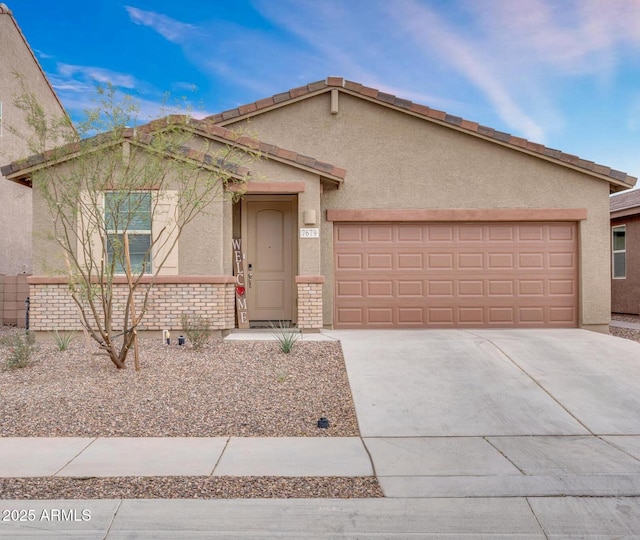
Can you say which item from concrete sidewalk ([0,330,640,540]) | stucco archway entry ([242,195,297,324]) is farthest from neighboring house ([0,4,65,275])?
concrete sidewalk ([0,330,640,540])

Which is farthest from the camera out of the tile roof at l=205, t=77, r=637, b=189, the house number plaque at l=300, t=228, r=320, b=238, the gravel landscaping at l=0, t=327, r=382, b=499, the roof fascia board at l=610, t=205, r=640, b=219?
the roof fascia board at l=610, t=205, r=640, b=219

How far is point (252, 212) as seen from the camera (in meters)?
11.9

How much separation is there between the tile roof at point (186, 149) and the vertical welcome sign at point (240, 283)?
1835mm

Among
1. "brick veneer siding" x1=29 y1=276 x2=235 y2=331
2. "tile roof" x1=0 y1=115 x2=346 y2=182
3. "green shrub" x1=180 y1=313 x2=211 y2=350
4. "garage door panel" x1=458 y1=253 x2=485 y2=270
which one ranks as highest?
"tile roof" x1=0 y1=115 x2=346 y2=182

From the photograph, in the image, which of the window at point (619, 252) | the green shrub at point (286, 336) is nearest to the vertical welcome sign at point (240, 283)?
the green shrub at point (286, 336)

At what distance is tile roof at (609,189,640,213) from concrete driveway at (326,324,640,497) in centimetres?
835

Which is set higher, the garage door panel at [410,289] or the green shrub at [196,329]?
the garage door panel at [410,289]

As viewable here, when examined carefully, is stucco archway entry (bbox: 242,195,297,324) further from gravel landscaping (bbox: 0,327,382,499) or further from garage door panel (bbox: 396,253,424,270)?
gravel landscaping (bbox: 0,327,382,499)

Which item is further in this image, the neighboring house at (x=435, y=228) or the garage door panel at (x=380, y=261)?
the garage door panel at (x=380, y=261)

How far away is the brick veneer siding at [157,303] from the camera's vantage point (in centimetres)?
1038

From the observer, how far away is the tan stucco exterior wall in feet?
40.0

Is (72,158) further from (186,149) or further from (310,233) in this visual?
(310,233)

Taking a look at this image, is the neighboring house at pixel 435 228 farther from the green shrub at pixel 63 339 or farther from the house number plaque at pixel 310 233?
the green shrub at pixel 63 339

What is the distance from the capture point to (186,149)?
10070 mm
